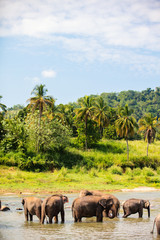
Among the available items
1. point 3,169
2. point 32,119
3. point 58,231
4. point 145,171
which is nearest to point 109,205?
point 58,231

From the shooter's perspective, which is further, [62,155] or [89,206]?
[62,155]

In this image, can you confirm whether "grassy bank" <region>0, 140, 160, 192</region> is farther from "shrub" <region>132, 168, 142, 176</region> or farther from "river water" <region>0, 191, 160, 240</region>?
"river water" <region>0, 191, 160, 240</region>

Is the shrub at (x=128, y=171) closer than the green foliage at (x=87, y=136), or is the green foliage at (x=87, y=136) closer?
the shrub at (x=128, y=171)

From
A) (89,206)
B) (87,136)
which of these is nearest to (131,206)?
(89,206)

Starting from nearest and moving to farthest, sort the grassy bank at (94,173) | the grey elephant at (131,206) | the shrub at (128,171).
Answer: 1. the grey elephant at (131,206)
2. the grassy bank at (94,173)
3. the shrub at (128,171)

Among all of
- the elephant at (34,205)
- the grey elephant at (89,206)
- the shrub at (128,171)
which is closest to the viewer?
the grey elephant at (89,206)

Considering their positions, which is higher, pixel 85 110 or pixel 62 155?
pixel 85 110

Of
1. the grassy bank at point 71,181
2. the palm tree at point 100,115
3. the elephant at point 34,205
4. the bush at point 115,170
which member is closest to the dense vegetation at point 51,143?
the bush at point 115,170

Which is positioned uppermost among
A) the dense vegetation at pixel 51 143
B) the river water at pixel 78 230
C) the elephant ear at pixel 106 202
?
the dense vegetation at pixel 51 143

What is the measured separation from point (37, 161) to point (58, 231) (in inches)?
1520

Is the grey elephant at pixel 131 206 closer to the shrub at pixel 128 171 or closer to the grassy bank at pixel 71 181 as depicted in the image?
the grassy bank at pixel 71 181

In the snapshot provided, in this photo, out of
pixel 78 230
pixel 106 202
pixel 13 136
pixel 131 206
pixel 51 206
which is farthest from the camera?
pixel 13 136

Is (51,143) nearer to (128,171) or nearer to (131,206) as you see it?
(128,171)

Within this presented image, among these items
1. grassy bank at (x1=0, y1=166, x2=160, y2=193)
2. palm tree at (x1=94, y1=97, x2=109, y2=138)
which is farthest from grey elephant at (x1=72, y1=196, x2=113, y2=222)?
palm tree at (x1=94, y1=97, x2=109, y2=138)
